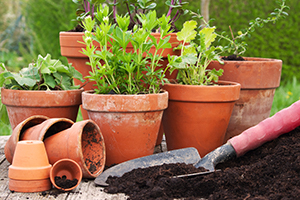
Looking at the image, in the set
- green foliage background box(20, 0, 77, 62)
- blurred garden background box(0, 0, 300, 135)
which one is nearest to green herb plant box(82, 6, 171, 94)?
blurred garden background box(0, 0, 300, 135)

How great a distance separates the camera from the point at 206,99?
5.82 ft

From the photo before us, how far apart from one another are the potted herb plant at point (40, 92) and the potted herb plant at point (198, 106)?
61 cm

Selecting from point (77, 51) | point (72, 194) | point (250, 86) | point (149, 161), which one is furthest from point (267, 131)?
point (77, 51)

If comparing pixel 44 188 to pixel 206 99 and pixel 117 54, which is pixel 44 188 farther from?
pixel 206 99

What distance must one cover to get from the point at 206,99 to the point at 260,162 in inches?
18.4

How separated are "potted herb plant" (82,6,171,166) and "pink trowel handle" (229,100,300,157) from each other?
47 centimetres

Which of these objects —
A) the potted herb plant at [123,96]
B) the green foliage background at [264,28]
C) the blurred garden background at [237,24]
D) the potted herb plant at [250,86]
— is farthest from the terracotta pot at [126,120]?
the green foliage background at [264,28]

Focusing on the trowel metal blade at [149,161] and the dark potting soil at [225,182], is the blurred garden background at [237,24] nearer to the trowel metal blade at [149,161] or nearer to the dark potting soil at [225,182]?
the trowel metal blade at [149,161]

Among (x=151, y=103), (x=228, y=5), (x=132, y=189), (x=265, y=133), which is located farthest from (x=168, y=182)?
(x=228, y=5)

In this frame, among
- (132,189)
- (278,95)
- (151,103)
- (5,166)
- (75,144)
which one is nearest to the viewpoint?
(132,189)

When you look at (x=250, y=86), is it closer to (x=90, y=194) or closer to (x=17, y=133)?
(x=90, y=194)

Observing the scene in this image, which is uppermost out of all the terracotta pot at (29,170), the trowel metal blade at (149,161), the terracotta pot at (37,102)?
the terracotta pot at (37,102)

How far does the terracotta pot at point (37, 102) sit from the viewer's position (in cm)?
177

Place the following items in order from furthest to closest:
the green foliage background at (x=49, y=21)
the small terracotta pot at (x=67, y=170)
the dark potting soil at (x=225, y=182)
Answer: the green foliage background at (x=49, y=21), the small terracotta pot at (x=67, y=170), the dark potting soil at (x=225, y=182)
